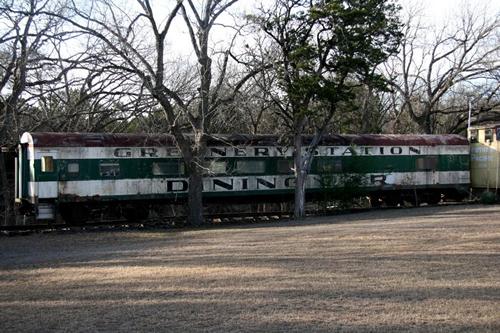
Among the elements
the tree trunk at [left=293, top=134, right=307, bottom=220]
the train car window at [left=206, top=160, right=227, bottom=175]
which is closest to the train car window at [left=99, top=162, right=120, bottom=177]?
the train car window at [left=206, top=160, right=227, bottom=175]

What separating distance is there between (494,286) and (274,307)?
316 cm

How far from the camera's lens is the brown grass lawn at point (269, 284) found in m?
6.79

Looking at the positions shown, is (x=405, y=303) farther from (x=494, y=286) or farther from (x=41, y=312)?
(x=41, y=312)

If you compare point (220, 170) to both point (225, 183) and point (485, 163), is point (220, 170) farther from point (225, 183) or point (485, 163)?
point (485, 163)

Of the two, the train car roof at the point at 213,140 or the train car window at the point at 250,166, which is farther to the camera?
the train car window at the point at 250,166

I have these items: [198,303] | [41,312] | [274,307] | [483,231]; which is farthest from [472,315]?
[483,231]

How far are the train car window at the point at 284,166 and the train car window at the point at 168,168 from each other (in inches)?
175

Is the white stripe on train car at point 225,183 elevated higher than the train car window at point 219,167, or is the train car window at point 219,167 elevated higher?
the train car window at point 219,167

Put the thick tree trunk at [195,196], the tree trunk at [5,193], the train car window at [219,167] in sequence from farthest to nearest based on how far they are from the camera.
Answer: the tree trunk at [5,193] < the train car window at [219,167] < the thick tree trunk at [195,196]

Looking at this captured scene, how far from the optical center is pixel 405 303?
741 cm

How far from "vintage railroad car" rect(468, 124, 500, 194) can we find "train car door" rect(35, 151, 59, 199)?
19307 millimetres

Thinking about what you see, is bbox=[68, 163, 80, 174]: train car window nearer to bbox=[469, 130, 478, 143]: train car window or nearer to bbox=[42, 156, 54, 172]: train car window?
bbox=[42, 156, 54, 172]: train car window

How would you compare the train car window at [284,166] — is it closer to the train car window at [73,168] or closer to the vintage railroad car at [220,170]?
the vintage railroad car at [220,170]

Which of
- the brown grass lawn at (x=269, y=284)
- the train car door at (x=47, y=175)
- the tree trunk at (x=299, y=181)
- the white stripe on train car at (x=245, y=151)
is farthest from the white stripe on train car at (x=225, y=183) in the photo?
the brown grass lawn at (x=269, y=284)
